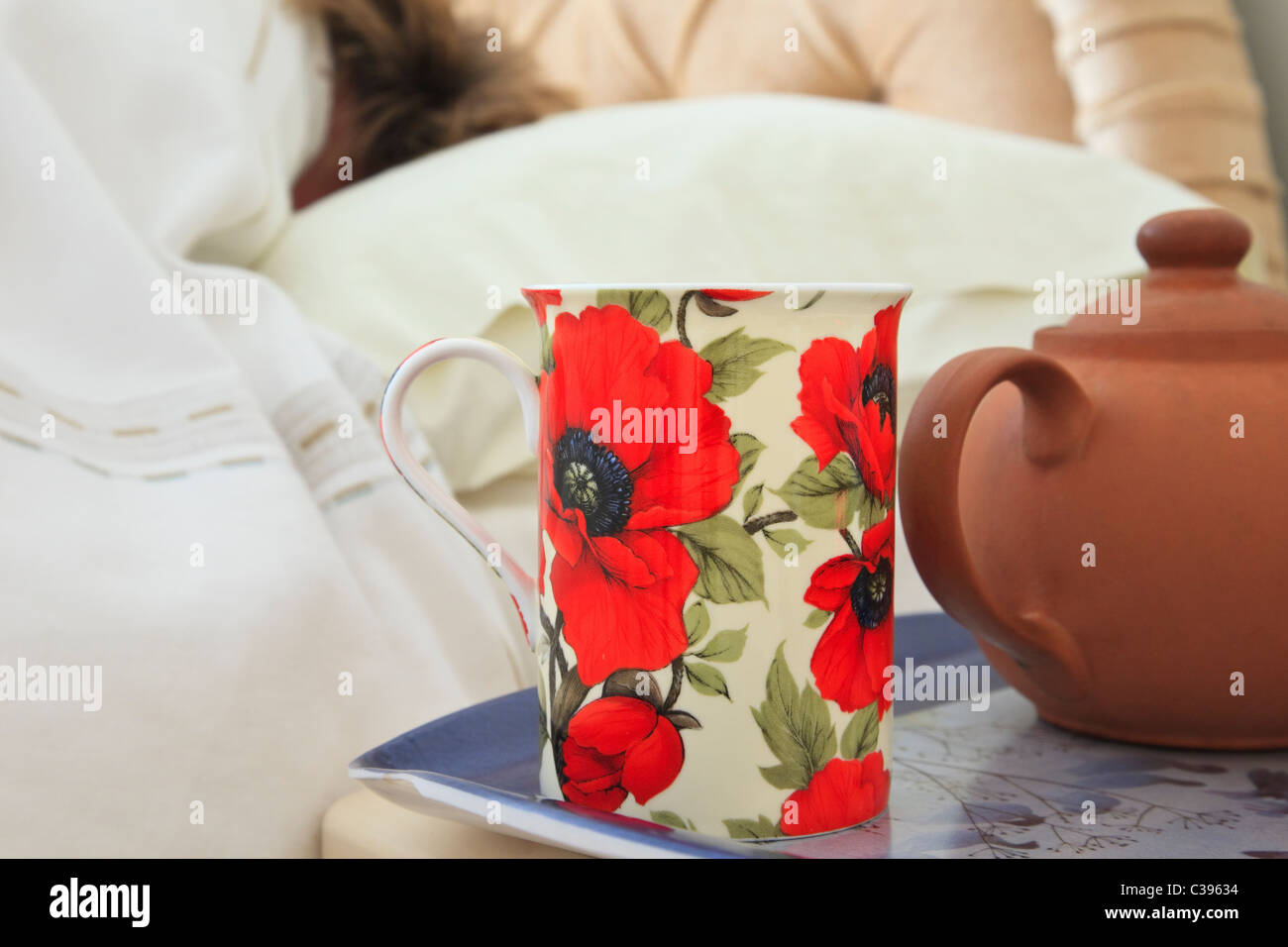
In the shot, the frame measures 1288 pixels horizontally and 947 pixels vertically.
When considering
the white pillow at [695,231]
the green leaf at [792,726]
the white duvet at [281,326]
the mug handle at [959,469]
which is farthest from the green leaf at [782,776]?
the white pillow at [695,231]

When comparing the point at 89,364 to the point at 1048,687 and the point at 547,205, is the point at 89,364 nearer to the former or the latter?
the point at 547,205

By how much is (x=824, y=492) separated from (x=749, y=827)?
11cm

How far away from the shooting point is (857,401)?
0.40 m

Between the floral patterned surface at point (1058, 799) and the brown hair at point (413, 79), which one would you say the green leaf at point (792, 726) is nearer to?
the floral patterned surface at point (1058, 799)

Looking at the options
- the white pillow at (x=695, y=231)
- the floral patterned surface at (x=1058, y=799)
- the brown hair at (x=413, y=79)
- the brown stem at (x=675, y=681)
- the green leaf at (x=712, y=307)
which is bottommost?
the floral patterned surface at (x=1058, y=799)

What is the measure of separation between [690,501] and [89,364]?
0.36 m

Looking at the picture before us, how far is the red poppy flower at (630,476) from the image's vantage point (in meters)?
0.38

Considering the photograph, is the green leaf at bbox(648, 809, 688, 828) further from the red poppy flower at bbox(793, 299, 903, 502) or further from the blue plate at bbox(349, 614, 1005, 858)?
the red poppy flower at bbox(793, 299, 903, 502)

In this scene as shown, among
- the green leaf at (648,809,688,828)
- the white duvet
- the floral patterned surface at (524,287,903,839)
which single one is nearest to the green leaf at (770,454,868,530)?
the floral patterned surface at (524,287,903,839)

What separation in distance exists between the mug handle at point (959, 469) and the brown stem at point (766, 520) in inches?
3.1

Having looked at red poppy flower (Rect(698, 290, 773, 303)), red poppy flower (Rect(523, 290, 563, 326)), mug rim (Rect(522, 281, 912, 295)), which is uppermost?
red poppy flower (Rect(523, 290, 563, 326))

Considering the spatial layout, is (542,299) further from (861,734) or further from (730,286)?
(861,734)

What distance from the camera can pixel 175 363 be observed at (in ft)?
1.95

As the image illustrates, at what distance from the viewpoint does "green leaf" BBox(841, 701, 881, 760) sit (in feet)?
1.32
